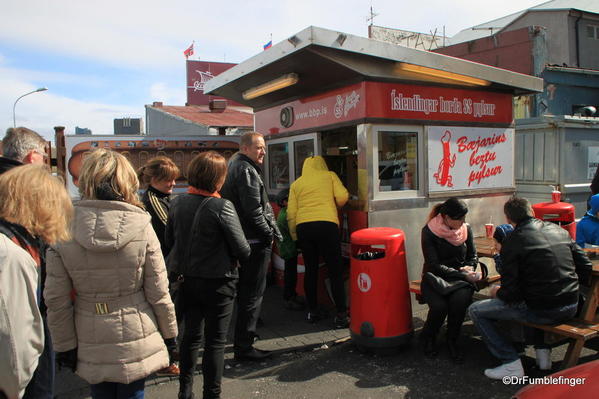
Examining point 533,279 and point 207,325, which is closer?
point 207,325

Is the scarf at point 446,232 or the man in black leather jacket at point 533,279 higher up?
the scarf at point 446,232

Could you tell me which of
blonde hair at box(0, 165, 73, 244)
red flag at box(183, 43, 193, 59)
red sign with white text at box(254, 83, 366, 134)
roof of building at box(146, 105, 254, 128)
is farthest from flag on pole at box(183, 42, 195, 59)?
blonde hair at box(0, 165, 73, 244)

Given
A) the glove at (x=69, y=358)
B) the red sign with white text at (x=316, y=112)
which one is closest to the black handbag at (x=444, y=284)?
the red sign with white text at (x=316, y=112)

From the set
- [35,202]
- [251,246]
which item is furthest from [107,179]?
[251,246]

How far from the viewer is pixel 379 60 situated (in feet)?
16.1

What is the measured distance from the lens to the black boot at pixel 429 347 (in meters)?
4.11

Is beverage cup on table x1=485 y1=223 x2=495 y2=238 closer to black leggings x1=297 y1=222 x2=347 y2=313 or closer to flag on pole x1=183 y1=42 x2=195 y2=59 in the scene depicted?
black leggings x1=297 y1=222 x2=347 y2=313

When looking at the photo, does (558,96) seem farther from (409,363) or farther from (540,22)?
(409,363)

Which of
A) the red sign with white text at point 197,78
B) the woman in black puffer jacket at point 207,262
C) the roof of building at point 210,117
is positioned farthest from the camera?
the red sign with white text at point 197,78

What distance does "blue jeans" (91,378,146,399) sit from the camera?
238cm

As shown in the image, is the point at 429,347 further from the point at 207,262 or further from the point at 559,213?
the point at 559,213

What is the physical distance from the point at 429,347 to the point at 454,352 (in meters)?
0.21

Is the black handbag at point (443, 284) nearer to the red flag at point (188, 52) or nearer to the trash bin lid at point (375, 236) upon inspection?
the trash bin lid at point (375, 236)

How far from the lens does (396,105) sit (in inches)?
201
